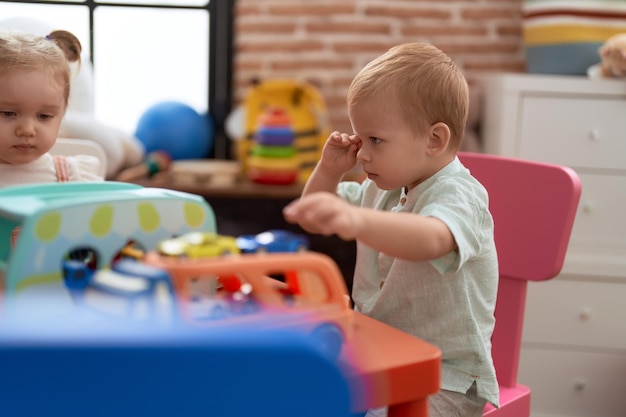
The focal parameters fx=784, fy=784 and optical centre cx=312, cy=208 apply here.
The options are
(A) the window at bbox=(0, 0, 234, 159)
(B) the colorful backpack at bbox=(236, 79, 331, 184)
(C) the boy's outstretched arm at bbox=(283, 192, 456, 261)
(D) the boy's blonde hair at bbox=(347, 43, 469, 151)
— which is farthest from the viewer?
(A) the window at bbox=(0, 0, 234, 159)

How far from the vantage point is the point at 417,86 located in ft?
3.16

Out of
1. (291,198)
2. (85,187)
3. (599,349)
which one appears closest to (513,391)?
(85,187)

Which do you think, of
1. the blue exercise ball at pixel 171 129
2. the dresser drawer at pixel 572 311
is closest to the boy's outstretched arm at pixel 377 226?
the dresser drawer at pixel 572 311

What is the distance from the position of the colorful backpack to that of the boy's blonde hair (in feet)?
5.77

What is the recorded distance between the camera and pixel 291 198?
2.71 m

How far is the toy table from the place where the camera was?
2.21 ft

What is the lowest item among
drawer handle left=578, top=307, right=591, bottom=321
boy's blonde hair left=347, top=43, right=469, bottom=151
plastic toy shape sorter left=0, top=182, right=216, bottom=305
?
drawer handle left=578, top=307, right=591, bottom=321

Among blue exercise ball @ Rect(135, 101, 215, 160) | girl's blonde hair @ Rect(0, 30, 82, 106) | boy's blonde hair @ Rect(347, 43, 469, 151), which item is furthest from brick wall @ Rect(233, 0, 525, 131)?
boy's blonde hair @ Rect(347, 43, 469, 151)

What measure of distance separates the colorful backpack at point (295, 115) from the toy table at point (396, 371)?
6.71 feet

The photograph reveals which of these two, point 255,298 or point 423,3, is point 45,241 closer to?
point 255,298

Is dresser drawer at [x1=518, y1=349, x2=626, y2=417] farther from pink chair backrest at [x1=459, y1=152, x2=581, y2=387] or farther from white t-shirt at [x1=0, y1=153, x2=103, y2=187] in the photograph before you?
white t-shirt at [x1=0, y1=153, x2=103, y2=187]

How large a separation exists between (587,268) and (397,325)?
1.36 m

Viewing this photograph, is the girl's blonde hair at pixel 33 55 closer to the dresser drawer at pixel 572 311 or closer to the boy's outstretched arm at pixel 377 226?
the boy's outstretched arm at pixel 377 226

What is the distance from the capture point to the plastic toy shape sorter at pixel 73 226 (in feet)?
2.29
